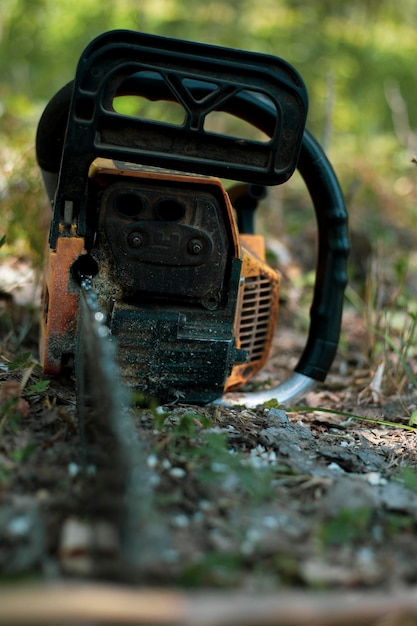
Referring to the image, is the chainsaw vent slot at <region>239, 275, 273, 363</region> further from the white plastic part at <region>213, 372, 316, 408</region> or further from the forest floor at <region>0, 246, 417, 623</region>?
the forest floor at <region>0, 246, 417, 623</region>

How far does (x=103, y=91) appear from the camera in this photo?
6.94 ft

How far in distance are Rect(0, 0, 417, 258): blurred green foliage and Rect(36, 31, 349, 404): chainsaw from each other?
147 centimetres

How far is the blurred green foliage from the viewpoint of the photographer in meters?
5.15

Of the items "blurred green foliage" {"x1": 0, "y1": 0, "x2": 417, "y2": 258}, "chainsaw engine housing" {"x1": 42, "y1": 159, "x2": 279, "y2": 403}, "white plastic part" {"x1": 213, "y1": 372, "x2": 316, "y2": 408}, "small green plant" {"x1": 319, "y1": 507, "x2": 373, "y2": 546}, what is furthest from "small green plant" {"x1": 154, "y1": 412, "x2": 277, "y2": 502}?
"blurred green foliage" {"x1": 0, "y1": 0, "x2": 417, "y2": 258}

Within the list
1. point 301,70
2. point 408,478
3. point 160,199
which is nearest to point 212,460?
point 408,478

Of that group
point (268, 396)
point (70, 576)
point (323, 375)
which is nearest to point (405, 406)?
point (323, 375)

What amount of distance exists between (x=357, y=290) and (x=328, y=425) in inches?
89.6

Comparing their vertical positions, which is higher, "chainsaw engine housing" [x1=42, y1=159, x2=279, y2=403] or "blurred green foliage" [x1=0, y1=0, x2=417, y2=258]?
"blurred green foliage" [x1=0, y1=0, x2=417, y2=258]

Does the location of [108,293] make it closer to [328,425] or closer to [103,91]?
[103,91]

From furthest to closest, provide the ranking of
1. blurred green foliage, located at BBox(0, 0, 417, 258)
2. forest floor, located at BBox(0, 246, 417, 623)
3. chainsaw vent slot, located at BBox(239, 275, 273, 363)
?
blurred green foliage, located at BBox(0, 0, 417, 258) < chainsaw vent slot, located at BBox(239, 275, 273, 363) < forest floor, located at BBox(0, 246, 417, 623)

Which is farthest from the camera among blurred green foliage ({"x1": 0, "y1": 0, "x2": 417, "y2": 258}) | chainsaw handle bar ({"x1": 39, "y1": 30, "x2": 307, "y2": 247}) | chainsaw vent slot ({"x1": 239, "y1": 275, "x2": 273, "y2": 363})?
blurred green foliage ({"x1": 0, "y1": 0, "x2": 417, "y2": 258})

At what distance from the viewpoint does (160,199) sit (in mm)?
2344

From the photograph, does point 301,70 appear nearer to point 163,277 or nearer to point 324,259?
point 324,259

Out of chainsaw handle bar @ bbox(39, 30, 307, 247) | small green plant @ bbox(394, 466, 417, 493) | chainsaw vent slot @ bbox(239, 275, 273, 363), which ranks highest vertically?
chainsaw handle bar @ bbox(39, 30, 307, 247)
